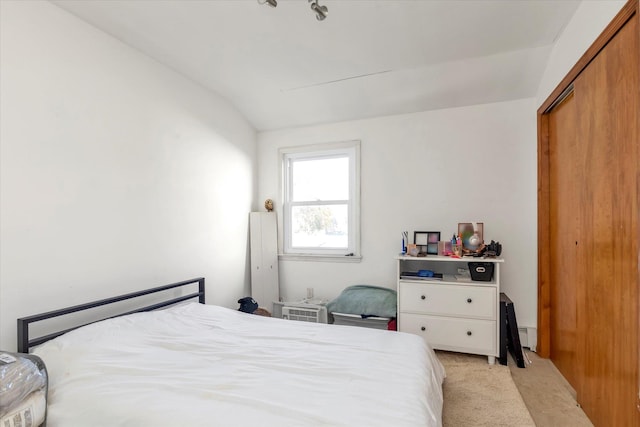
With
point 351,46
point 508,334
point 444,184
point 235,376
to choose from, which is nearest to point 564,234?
point 508,334

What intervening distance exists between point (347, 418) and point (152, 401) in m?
0.77

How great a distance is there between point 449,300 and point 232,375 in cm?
206

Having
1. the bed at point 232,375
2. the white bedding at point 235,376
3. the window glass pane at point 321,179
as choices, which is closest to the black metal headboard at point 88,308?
the bed at point 232,375

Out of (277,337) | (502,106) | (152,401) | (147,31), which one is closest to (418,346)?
(277,337)

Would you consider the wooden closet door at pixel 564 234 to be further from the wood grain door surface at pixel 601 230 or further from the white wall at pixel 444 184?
the white wall at pixel 444 184

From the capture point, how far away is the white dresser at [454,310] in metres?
2.66

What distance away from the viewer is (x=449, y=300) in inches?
109

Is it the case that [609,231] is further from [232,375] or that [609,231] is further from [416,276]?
[232,375]

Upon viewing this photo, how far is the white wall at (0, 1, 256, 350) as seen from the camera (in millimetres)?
1687

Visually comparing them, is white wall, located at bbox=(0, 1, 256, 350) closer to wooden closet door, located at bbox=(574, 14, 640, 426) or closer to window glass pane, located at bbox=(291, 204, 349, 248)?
window glass pane, located at bbox=(291, 204, 349, 248)

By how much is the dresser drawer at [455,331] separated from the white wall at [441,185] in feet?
1.86

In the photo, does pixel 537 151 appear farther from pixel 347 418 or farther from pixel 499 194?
pixel 347 418

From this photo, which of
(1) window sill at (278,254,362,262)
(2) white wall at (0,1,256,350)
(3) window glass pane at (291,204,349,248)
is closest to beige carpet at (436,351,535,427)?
(1) window sill at (278,254,362,262)

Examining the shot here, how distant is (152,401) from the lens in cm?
122
